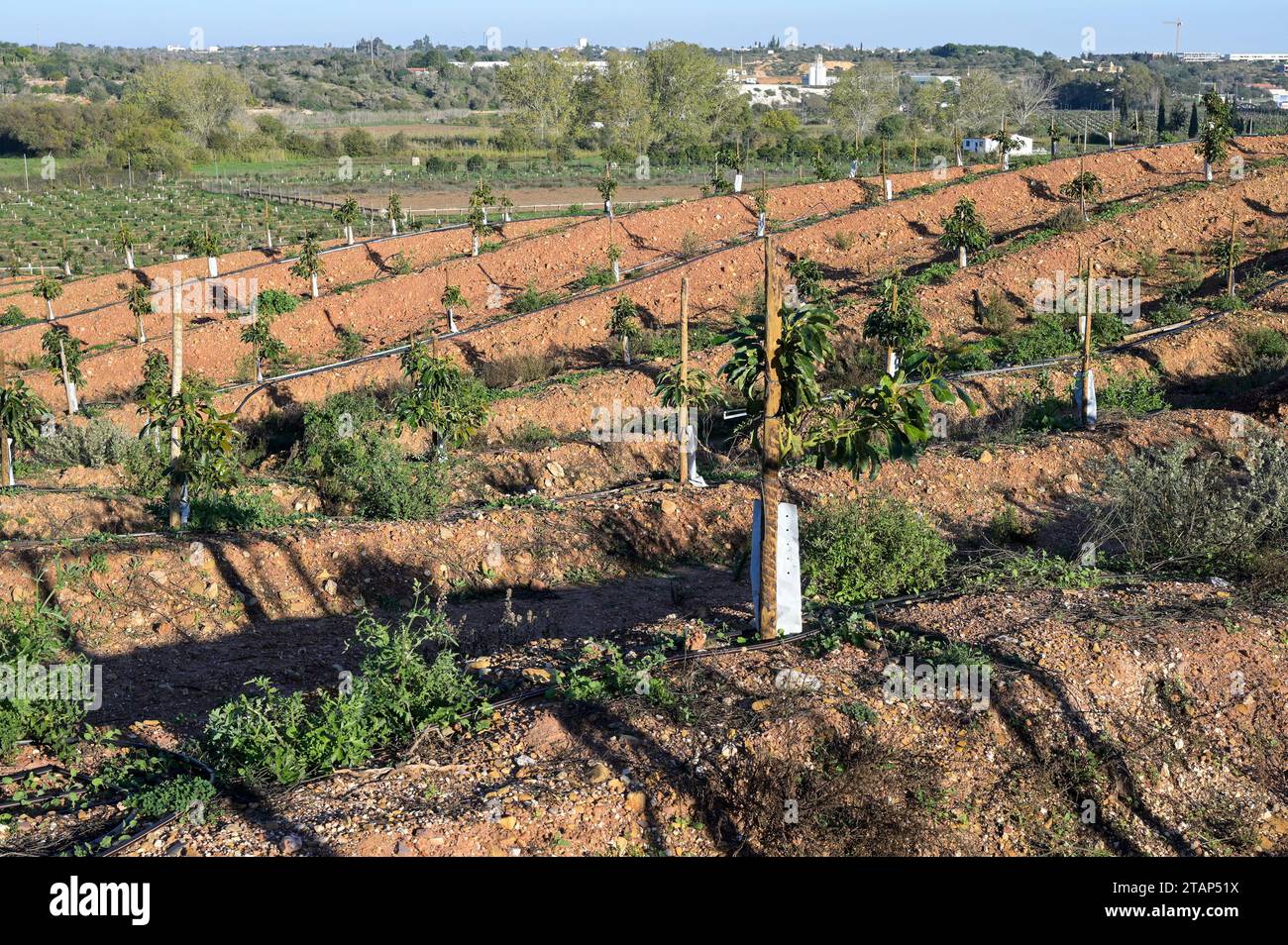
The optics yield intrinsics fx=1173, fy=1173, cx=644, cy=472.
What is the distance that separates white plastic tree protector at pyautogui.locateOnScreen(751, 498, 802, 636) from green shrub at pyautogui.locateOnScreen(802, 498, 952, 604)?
4.31 feet

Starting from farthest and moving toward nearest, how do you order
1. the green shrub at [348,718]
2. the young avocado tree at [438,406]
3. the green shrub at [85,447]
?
the green shrub at [85,447] → the young avocado tree at [438,406] → the green shrub at [348,718]

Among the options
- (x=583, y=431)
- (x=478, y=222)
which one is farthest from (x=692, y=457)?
(x=478, y=222)

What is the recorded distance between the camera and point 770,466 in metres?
8.27

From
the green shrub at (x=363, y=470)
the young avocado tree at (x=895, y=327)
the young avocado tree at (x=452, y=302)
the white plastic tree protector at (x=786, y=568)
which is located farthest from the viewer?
the young avocado tree at (x=452, y=302)

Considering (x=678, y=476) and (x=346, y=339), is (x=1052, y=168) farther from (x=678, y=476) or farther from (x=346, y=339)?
(x=678, y=476)

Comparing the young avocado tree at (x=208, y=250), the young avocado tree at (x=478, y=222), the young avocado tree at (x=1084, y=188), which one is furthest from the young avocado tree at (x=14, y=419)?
the young avocado tree at (x=1084, y=188)

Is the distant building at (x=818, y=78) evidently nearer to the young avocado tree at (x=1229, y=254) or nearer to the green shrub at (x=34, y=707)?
the young avocado tree at (x=1229, y=254)

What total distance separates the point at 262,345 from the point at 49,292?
781 centimetres

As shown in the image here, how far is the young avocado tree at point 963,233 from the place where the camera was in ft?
89.6

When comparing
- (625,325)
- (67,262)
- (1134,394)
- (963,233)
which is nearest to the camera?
(1134,394)

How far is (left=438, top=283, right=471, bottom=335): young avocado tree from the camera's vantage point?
1094 inches

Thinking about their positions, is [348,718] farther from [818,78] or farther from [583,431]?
[818,78]

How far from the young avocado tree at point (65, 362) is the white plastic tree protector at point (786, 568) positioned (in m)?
19.5

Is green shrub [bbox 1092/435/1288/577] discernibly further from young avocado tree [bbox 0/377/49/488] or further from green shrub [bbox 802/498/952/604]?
young avocado tree [bbox 0/377/49/488]
